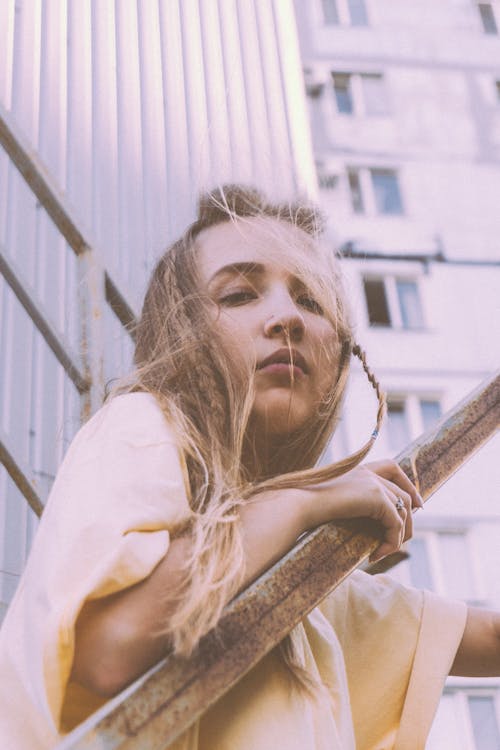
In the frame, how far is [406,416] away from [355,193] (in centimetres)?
227

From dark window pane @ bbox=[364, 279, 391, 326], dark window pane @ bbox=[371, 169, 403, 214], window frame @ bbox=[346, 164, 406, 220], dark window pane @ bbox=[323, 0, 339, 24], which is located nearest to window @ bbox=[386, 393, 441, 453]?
dark window pane @ bbox=[364, 279, 391, 326]

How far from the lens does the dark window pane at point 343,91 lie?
963 centimetres

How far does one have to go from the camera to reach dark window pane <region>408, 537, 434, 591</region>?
786 centimetres

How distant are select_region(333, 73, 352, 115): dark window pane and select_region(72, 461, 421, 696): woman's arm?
9451 mm

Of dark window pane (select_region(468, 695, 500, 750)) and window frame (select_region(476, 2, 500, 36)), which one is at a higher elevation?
window frame (select_region(476, 2, 500, 36))

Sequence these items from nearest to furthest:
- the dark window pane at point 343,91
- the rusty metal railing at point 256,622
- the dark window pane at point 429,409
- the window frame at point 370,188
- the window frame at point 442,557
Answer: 1. the rusty metal railing at point 256,622
2. the window frame at point 442,557
3. the dark window pane at point 429,409
4. the window frame at point 370,188
5. the dark window pane at point 343,91

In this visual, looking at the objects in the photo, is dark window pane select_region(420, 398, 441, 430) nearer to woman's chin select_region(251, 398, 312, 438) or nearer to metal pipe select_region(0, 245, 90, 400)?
metal pipe select_region(0, 245, 90, 400)

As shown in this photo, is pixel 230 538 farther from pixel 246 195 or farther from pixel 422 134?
pixel 422 134

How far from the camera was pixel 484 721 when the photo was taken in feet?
24.5

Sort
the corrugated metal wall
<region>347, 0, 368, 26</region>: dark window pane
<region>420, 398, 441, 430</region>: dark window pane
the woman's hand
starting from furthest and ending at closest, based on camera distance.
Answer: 1. <region>347, 0, 368, 26</region>: dark window pane
2. <region>420, 398, 441, 430</region>: dark window pane
3. the corrugated metal wall
4. the woman's hand

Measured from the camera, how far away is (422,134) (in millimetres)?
9633

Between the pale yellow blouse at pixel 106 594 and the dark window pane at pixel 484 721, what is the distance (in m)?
7.28

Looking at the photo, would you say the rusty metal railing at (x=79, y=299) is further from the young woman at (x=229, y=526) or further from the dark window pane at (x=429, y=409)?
the dark window pane at (x=429, y=409)

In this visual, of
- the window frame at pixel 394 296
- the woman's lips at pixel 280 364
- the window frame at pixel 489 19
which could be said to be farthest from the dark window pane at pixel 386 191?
the woman's lips at pixel 280 364
